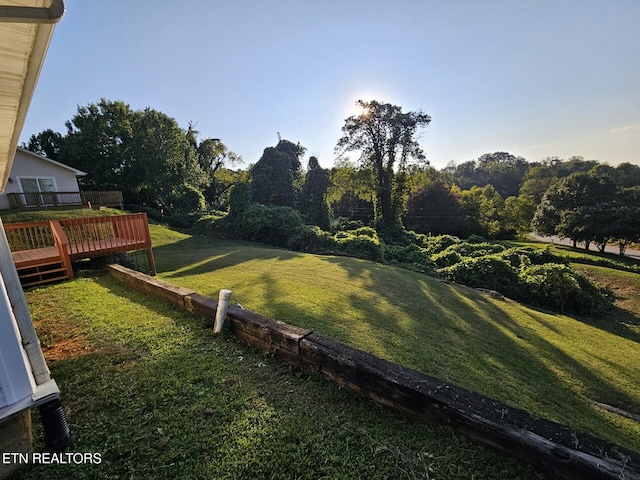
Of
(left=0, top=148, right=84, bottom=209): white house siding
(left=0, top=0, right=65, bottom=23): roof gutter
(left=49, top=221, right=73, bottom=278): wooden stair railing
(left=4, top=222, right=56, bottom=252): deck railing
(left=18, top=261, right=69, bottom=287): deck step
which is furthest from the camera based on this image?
(left=0, top=148, right=84, bottom=209): white house siding

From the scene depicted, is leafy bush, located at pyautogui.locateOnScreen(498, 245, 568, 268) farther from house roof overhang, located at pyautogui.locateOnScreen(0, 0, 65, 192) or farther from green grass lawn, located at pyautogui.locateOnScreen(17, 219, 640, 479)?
house roof overhang, located at pyautogui.locateOnScreen(0, 0, 65, 192)

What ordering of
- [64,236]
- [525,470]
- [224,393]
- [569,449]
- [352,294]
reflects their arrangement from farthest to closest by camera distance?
1. [352,294]
2. [64,236]
3. [224,393]
4. [525,470]
5. [569,449]

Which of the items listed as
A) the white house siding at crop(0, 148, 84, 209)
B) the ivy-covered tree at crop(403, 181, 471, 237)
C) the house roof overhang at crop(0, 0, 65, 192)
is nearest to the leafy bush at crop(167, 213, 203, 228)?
the white house siding at crop(0, 148, 84, 209)

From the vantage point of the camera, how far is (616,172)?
37.6m

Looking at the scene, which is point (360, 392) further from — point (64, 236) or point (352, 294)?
point (64, 236)

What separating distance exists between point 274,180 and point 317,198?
11.5ft

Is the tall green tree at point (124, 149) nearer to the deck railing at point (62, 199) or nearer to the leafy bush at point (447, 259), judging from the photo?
the deck railing at point (62, 199)

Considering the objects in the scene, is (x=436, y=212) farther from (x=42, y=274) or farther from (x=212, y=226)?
(x=42, y=274)

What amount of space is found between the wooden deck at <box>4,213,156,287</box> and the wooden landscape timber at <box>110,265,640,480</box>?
5191 millimetres

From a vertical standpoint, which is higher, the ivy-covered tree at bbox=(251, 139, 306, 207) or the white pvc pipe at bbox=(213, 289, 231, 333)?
the ivy-covered tree at bbox=(251, 139, 306, 207)

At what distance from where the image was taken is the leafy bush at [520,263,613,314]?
9.02m

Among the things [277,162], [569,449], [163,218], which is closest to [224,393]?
[569,449]

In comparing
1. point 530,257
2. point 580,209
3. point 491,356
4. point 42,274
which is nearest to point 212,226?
point 42,274

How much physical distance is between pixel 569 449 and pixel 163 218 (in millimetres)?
22697
